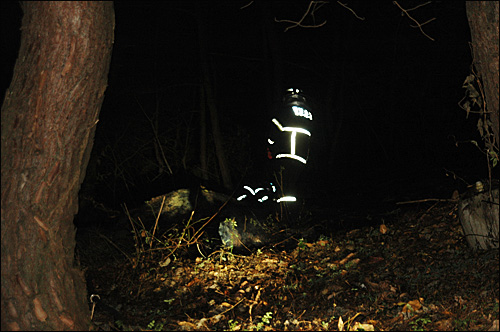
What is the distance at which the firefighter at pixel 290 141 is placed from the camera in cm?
732

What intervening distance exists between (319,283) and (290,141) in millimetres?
2714

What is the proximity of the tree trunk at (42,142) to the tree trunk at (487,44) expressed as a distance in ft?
7.64

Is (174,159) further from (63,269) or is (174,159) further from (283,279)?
(63,269)

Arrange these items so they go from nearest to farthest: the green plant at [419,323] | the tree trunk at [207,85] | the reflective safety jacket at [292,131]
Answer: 1. the green plant at [419,323]
2. the reflective safety jacket at [292,131]
3. the tree trunk at [207,85]

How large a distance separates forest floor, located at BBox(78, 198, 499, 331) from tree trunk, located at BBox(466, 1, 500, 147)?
1498 mm

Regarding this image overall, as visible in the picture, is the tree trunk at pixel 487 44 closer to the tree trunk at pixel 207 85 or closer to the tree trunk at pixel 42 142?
the tree trunk at pixel 42 142

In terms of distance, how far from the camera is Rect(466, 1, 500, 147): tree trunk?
3158 millimetres

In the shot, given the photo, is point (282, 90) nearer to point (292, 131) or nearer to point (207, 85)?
point (207, 85)

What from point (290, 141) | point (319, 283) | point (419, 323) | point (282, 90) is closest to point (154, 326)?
point (319, 283)

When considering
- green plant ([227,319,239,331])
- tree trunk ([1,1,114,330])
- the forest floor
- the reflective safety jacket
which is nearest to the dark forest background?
the reflective safety jacket

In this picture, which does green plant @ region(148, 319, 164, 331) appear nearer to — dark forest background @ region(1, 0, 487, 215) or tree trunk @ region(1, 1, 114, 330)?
tree trunk @ region(1, 1, 114, 330)

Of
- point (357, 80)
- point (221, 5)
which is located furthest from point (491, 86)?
point (357, 80)

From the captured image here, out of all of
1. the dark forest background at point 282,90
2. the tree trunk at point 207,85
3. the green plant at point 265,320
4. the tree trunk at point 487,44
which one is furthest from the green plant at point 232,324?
the tree trunk at point 207,85

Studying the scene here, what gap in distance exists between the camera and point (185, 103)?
9.99 metres
